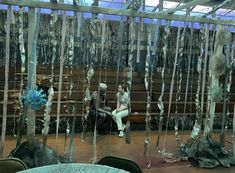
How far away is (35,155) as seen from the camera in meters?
3.88

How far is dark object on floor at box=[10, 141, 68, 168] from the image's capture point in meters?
3.82

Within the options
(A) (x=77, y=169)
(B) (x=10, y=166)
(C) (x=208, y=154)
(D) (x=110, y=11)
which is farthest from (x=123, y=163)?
(C) (x=208, y=154)

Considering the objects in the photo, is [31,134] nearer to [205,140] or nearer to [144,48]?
[205,140]

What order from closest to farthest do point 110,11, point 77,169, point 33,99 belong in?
point 77,169, point 33,99, point 110,11

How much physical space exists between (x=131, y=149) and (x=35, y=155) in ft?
6.94

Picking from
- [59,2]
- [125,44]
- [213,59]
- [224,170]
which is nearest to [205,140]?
[224,170]

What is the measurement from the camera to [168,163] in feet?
15.8

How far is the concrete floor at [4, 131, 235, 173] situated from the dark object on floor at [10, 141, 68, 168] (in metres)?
0.83

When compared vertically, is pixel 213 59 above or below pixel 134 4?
below

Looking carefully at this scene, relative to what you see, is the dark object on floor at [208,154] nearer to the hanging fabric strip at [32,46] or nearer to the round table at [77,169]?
the hanging fabric strip at [32,46]

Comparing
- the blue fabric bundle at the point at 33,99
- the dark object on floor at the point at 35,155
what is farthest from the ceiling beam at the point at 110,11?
the dark object on floor at the point at 35,155

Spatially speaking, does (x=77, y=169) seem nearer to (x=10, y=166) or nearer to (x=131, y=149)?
(x=10, y=166)

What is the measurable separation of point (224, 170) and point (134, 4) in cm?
299

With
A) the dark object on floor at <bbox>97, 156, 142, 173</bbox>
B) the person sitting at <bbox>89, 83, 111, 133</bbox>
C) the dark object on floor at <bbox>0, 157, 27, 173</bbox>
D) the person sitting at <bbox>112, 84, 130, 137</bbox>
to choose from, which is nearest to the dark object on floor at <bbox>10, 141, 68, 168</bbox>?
the dark object on floor at <bbox>0, 157, 27, 173</bbox>
